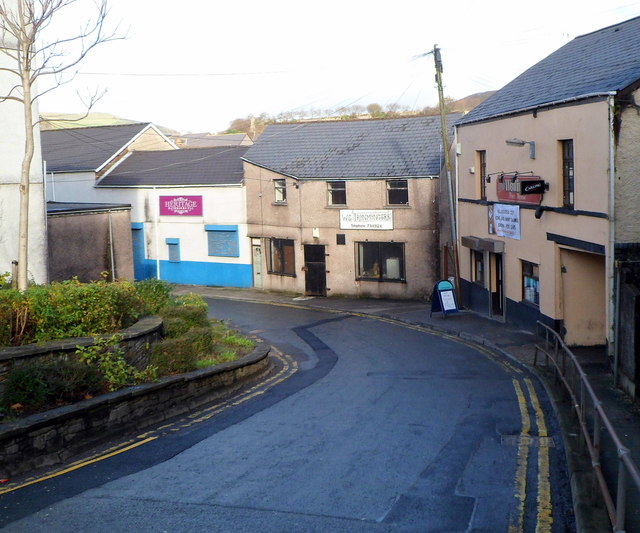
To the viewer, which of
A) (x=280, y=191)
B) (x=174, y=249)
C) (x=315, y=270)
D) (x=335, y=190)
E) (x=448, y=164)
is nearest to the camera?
(x=448, y=164)

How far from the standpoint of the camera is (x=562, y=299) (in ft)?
64.3

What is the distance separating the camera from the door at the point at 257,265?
3544cm

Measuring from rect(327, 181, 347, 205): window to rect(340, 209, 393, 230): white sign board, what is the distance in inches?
22.1

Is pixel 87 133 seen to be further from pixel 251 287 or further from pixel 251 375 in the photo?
pixel 251 375

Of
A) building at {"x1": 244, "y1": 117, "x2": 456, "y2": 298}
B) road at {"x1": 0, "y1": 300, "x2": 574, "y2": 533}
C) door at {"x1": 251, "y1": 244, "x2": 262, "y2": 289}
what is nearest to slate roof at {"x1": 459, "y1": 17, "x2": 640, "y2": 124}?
building at {"x1": 244, "y1": 117, "x2": 456, "y2": 298}

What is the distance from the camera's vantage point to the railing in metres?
6.32

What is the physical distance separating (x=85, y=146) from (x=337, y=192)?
19.0m

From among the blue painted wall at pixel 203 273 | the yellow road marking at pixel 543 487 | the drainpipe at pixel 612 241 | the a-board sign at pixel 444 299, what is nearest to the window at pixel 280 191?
the blue painted wall at pixel 203 273

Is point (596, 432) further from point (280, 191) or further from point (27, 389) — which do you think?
point (280, 191)

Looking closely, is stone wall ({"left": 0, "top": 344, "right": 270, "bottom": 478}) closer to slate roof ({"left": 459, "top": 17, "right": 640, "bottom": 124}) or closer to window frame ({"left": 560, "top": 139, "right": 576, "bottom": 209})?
window frame ({"left": 560, "top": 139, "right": 576, "bottom": 209})

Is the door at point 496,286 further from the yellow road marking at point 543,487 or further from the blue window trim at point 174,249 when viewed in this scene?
the blue window trim at point 174,249

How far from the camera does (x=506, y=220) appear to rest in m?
23.1

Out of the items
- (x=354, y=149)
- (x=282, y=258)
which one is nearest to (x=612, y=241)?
(x=354, y=149)

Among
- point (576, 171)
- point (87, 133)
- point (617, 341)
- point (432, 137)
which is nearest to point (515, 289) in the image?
point (576, 171)
